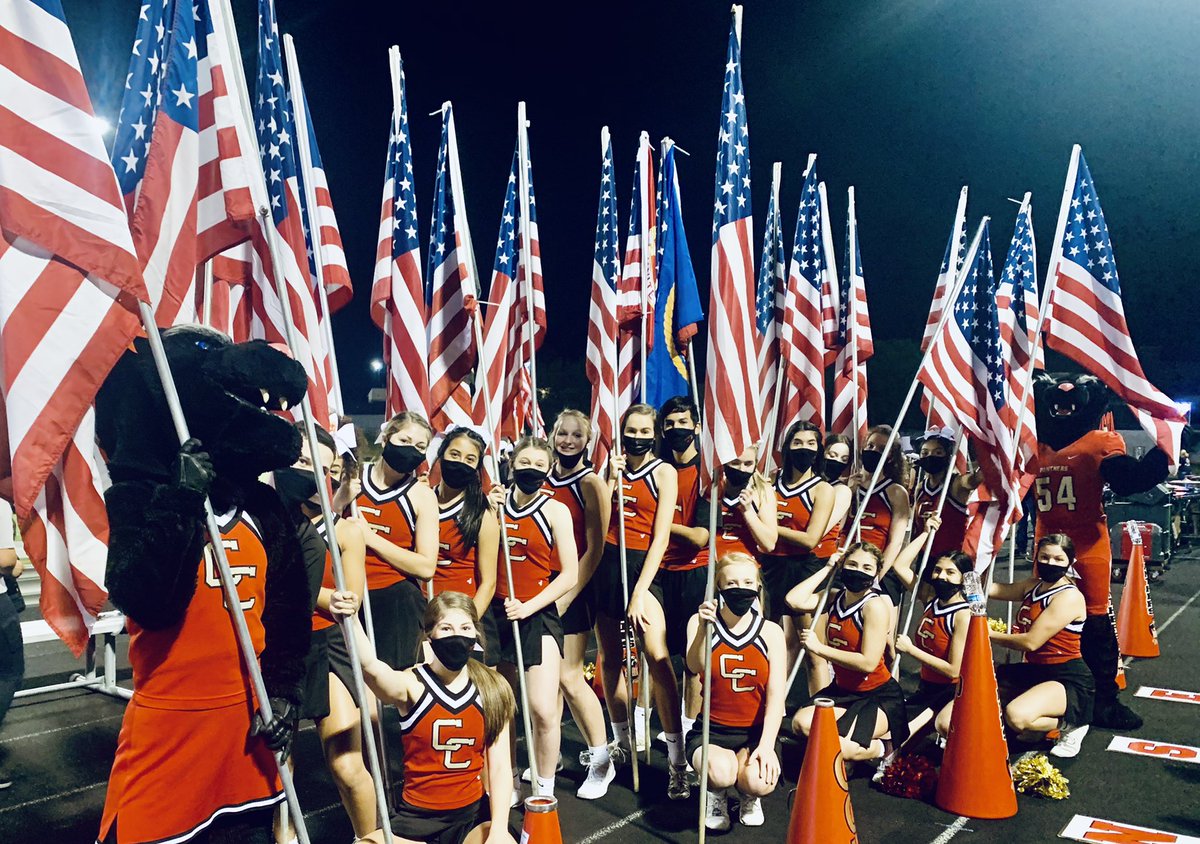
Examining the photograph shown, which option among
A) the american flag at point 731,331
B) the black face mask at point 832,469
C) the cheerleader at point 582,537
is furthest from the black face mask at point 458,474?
the black face mask at point 832,469

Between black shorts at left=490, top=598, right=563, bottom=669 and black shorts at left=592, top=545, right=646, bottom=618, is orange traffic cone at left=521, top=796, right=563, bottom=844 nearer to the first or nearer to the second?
black shorts at left=490, top=598, right=563, bottom=669

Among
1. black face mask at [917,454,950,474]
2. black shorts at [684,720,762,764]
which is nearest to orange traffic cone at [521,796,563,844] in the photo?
black shorts at [684,720,762,764]

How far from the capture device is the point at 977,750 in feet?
17.7

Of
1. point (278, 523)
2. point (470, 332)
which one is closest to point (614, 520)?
point (470, 332)

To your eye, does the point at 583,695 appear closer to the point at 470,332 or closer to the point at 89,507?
the point at 470,332

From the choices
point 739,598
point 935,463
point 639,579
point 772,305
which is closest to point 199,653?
point 739,598

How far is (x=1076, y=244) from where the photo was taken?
22.5 feet

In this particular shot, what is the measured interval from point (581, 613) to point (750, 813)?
5.38 feet

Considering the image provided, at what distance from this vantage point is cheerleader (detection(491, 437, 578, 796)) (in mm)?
5371

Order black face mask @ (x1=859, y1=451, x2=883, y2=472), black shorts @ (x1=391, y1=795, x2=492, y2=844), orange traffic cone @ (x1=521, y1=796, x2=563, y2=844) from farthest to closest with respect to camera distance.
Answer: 1. black face mask @ (x1=859, y1=451, x2=883, y2=472)
2. black shorts @ (x1=391, y1=795, x2=492, y2=844)
3. orange traffic cone @ (x1=521, y1=796, x2=563, y2=844)

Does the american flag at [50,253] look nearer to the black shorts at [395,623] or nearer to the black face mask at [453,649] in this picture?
the black face mask at [453,649]

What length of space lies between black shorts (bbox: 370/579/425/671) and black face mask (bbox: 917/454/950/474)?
450 centimetres

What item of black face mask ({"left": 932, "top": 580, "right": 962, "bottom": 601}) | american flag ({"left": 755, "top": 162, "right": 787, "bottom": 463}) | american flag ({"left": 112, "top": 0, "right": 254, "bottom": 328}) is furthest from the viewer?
american flag ({"left": 755, "top": 162, "right": 787, "bottom": 463})

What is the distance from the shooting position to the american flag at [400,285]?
19.5 feet
